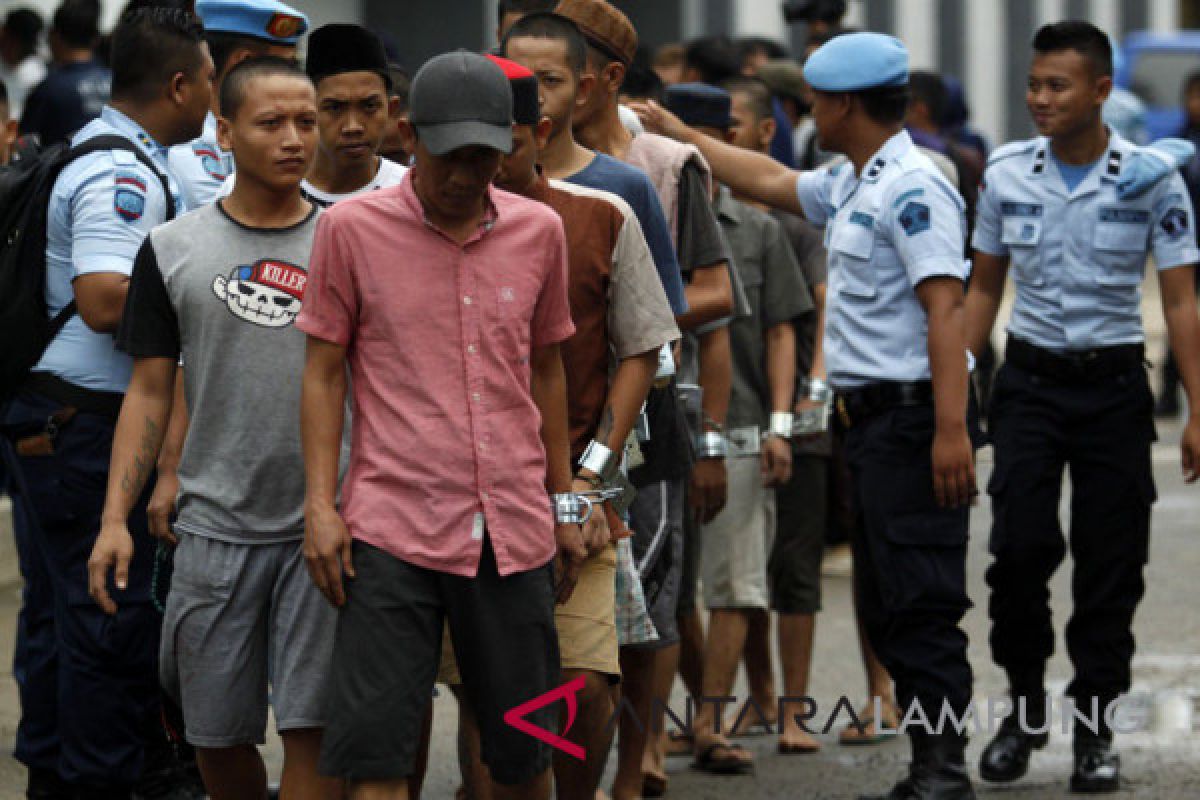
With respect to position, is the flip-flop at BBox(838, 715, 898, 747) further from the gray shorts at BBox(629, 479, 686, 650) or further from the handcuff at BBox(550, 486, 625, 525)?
the handcuff at BBox(550, 486, 625, 525)

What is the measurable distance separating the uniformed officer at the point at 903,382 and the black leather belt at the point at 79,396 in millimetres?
1996

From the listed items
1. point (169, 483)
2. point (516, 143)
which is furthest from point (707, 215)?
point (169, 483)

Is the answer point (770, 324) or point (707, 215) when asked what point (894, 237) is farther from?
point (770, 324)

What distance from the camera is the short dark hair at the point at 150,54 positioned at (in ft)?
19.5

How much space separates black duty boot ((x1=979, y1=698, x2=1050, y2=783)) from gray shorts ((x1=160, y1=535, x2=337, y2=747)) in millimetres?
2550

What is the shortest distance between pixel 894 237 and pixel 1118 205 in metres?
0.84

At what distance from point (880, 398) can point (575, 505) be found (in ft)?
5.18

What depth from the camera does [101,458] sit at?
5855mm

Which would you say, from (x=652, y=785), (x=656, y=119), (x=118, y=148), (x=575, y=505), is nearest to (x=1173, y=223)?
(x=656, y=119)

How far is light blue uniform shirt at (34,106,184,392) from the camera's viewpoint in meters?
5.69

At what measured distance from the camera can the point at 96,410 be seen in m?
5.86

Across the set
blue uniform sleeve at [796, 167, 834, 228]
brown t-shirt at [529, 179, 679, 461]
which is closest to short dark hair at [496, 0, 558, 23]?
blue uniform sleeve at [796, 167, 834, 228]

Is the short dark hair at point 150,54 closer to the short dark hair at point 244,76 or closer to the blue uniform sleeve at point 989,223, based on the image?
the short dark hair at point 244,76

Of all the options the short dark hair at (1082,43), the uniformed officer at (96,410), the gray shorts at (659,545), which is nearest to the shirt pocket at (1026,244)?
the short dark hair at (1082,43)
